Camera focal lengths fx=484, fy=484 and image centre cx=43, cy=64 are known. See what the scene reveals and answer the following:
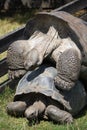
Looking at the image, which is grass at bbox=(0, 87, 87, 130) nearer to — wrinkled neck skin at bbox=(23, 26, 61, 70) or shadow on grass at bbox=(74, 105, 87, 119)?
shadow on grass at bbox=(74, 105, 87, 119)

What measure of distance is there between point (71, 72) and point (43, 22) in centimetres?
93

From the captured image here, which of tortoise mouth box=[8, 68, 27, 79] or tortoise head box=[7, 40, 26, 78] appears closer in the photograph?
tortoise head box=[7, 40, 26, 78]

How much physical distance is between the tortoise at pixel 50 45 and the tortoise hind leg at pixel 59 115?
0.28m

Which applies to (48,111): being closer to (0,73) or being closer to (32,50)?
(32,50)

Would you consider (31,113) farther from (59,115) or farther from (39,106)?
(59,115)

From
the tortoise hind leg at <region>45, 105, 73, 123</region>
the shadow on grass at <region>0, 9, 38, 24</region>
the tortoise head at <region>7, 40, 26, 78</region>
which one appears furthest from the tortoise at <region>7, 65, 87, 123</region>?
the shadow on grass at <region>0, 9, 38, 24</region>

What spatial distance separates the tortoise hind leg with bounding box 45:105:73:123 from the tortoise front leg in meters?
0.28

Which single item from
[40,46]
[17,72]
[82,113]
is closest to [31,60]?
[40,46]

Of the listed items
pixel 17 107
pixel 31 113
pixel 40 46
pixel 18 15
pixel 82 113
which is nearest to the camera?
pixel 31 113

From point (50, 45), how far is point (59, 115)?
0.93 metres

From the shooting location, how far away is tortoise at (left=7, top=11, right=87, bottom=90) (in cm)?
575

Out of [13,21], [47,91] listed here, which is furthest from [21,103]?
[13,21]

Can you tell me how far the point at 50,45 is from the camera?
600 centimetres

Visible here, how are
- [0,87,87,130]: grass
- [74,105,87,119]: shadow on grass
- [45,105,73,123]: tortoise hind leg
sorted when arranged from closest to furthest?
[0,87,87,130]: grass < [45,105,73,123]: tortoise hind leg < [74,105,87,119]: shadow on grass
